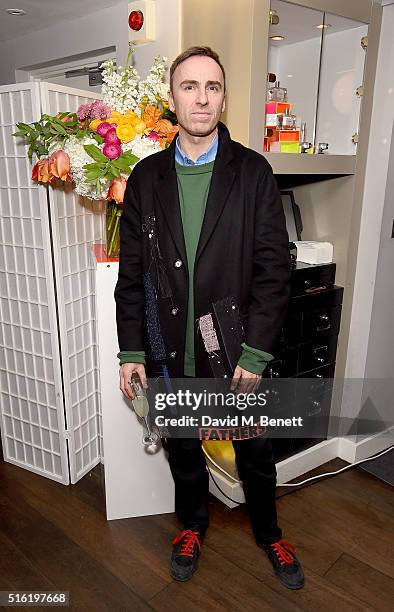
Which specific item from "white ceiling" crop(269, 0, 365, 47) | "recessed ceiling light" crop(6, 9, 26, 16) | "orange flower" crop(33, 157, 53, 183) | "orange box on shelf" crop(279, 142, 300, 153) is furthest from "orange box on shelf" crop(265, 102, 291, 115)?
"recessed ceiling light" crop(6, 9, 26, 16)

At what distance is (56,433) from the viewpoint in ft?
7.21

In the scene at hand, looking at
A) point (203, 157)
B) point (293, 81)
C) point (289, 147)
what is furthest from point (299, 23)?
point (203, 157)

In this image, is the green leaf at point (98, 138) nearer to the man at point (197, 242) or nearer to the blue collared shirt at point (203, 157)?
the man at point (197, 242)

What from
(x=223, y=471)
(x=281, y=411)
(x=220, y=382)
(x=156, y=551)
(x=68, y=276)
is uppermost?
(x=68, y=276)

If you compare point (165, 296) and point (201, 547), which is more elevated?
point (165, 296)

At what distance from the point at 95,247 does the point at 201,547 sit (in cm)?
124

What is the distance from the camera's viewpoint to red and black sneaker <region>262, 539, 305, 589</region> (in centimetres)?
168

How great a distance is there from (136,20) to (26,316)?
130cm

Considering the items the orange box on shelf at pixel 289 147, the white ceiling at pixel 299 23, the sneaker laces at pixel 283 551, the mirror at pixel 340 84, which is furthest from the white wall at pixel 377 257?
the sneaker laces at pixel 283 551

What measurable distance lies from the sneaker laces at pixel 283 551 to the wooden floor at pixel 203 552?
7cm

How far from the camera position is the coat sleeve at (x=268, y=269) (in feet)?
4.82

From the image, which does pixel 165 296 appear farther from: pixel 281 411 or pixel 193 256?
pixel 281 411

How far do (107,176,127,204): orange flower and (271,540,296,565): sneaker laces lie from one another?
1.31m

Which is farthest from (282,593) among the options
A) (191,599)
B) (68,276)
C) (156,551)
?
(68,276)
